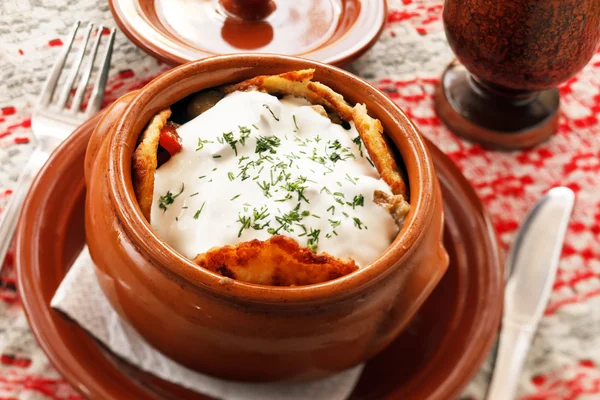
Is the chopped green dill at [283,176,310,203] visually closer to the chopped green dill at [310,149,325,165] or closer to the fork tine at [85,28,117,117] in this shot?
the chopped green dill at [310,149,325,165]

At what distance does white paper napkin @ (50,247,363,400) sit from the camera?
1.13 metres

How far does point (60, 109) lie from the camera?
1.57 m

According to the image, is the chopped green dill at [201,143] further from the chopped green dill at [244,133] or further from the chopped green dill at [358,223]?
the chopped green dill at [358,223]

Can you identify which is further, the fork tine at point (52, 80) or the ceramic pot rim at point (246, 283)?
the fork tine at point (52, 80)

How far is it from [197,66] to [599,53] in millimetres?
1460

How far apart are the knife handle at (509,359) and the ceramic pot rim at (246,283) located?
1.44ft

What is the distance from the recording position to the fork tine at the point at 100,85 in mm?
1584

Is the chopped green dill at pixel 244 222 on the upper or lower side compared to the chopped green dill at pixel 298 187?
lower

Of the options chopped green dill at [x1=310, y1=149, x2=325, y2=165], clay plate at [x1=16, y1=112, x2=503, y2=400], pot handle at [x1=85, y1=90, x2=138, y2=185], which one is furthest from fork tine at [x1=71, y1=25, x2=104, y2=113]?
chopped green dill at [x1=310, y1=149, x2=325, y2=165]

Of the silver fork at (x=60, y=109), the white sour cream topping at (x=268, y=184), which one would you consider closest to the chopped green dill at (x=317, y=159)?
the white sour cream topping at (x=268, y=184)

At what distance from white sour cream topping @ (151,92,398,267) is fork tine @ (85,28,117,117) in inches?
20.7

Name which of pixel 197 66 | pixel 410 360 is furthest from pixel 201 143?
pixel 410 360

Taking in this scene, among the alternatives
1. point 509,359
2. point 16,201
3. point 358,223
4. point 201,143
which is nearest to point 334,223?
point 358,223

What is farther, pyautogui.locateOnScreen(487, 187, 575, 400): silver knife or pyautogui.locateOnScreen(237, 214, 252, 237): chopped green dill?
pyautogui.locateOnScreen(487, 187, 575, 400): silver knife
